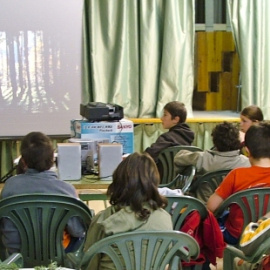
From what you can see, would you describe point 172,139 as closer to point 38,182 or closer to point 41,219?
point 38,182

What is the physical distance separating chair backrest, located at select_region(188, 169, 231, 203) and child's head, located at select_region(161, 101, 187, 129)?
120 centimetres

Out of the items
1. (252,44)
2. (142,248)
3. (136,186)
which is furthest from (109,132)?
(252,44)

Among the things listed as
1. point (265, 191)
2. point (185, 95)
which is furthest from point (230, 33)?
point (265, 191)

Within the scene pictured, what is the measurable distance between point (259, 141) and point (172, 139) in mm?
1661

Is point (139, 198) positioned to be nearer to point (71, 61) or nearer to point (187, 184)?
point (187, 184)

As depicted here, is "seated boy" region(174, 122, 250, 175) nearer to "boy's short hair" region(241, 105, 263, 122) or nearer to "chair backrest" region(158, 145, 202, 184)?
"chair backrest" region(158, 145, 202, 184)

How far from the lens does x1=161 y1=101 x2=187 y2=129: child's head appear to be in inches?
182

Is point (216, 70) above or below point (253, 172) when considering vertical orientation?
above

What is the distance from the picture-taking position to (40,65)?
5.40 metres

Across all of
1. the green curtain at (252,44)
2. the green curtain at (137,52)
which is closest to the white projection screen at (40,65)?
the green curtain at (137,52)

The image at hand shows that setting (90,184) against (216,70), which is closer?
(90,184)

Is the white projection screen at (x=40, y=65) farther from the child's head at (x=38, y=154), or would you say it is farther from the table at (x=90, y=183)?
the child's head at (x=38, y=154)

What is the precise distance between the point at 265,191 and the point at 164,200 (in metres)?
0.74

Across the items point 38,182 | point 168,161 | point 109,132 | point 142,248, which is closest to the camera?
point 142,248
